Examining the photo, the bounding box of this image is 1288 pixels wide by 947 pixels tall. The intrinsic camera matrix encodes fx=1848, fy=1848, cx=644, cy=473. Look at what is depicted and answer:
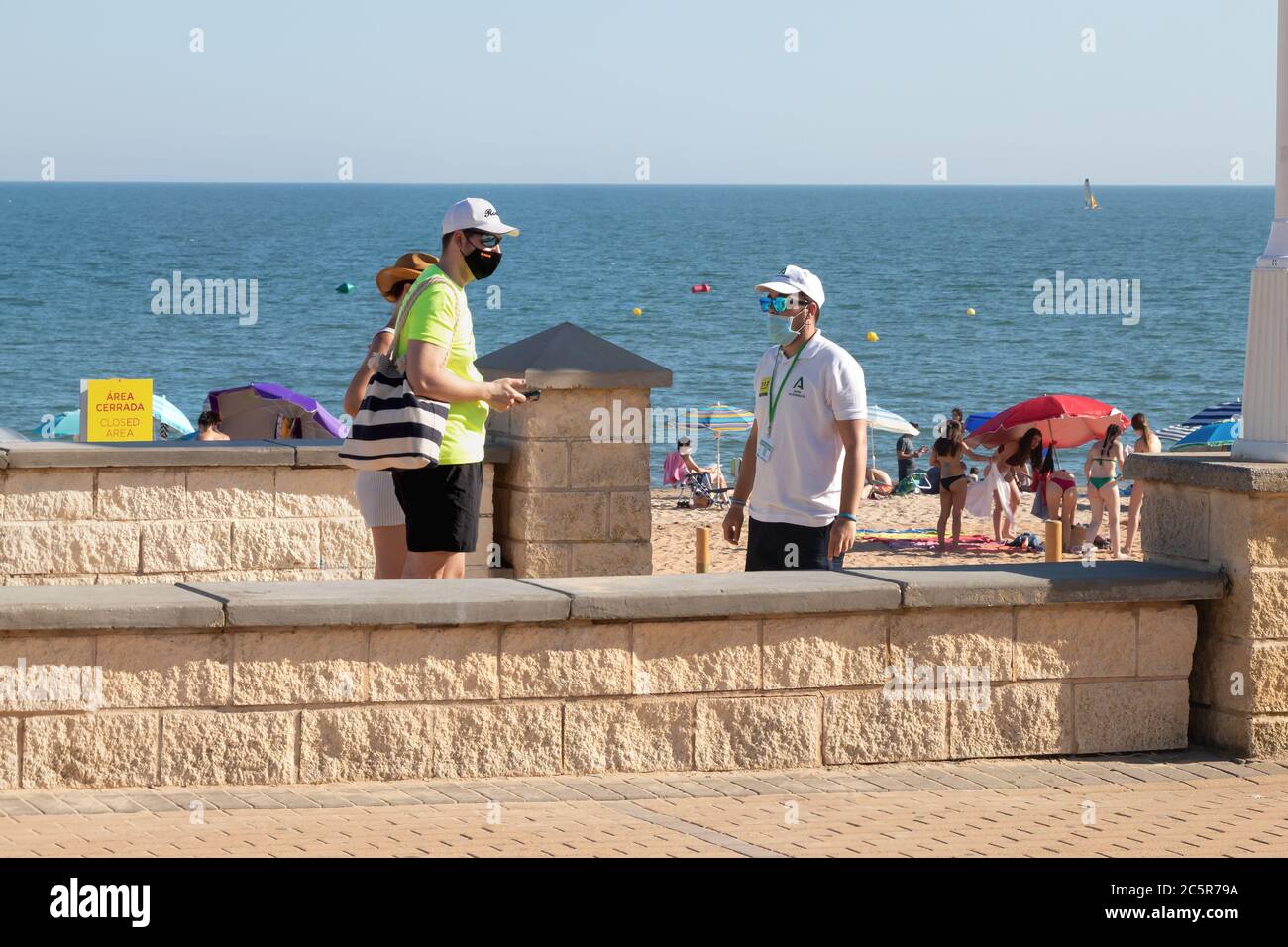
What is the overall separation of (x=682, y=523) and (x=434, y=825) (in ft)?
59.0

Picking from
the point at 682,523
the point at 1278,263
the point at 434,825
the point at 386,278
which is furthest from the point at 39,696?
the point at 682,523

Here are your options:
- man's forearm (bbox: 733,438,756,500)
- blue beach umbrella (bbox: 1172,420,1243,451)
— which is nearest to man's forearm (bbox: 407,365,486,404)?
man's forearm (bbox: 733,438,756,500)

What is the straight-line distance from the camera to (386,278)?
24.5ft

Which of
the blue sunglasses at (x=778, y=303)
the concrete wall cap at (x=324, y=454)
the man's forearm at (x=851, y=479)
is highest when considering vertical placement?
the blue sunglasses at (x=778, y=303)

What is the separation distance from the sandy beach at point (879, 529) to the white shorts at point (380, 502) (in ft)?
30.7

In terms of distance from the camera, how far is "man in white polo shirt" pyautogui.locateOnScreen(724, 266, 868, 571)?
22.3 ft

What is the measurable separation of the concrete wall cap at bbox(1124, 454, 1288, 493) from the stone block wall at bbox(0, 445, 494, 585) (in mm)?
3609

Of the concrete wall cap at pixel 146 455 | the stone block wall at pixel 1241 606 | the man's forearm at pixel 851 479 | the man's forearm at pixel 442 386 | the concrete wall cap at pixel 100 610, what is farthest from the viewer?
the concrete wall cap at pixel 146 455

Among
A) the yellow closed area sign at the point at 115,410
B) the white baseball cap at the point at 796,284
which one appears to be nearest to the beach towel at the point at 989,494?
the yellow closed area sign at the point at 115,410

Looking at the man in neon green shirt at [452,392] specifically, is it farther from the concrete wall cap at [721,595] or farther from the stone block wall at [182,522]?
the stone block wall at [182,522]

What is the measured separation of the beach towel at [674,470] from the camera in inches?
1080

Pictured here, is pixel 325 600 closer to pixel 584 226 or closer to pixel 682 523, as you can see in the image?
pixel 682 523

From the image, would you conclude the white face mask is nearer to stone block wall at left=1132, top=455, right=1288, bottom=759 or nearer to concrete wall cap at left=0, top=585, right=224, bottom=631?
stone block wall at left=1132, top=455, right=1288, bottom=759

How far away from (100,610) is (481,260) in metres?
1.80
